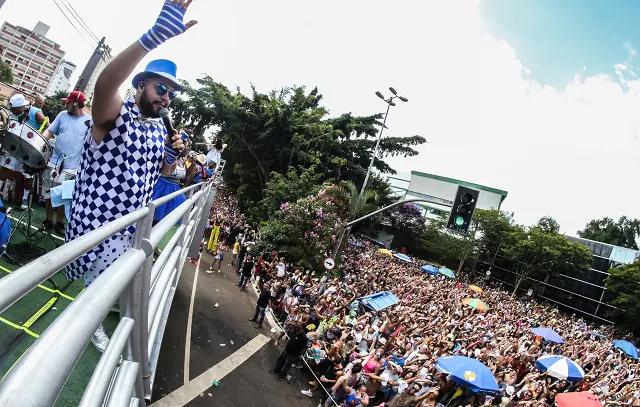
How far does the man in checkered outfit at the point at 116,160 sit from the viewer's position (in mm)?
2221

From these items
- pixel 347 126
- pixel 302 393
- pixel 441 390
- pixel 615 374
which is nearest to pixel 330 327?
pixel 302 393

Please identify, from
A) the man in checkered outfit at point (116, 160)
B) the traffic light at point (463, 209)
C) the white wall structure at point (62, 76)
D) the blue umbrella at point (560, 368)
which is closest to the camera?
the man in checkered outfit at point (116, 160)

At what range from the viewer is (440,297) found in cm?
1638

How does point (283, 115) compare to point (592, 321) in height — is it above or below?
above

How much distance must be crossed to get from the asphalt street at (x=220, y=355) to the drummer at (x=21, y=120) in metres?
3.34

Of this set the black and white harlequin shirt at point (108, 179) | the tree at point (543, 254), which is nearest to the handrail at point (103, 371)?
the black and white harlequin shirt at point (108, 179)

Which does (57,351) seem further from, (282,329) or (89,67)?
(89,67)

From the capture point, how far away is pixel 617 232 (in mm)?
55375

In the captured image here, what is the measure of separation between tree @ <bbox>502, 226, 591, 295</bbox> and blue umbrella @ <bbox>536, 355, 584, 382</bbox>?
915 inches

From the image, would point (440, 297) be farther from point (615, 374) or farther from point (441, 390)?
point (441, 390)

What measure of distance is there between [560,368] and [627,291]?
25.2m

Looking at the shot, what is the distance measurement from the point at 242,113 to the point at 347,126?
25.3 feet

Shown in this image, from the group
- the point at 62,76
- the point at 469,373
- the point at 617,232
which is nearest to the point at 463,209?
the point at 469,373

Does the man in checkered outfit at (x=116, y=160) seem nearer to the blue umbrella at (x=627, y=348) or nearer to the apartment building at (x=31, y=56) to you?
the blue umbrella at (x=627, y=348)
